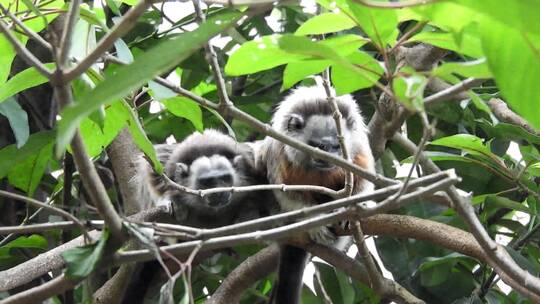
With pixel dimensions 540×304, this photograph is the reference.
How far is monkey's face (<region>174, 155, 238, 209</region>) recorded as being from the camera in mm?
3326

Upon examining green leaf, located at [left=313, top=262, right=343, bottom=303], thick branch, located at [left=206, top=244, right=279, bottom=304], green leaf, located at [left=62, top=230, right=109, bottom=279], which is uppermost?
green leaf, located at [left=62, top=230, right=109, bottom=279]

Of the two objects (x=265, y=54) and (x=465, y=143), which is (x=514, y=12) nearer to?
(x=265, y=54)

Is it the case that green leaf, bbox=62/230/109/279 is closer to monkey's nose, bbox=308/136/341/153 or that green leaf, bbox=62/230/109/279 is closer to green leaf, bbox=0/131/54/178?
green leaf, bbox=0/131/54/178

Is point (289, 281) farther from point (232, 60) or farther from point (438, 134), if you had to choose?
point (232, 60)

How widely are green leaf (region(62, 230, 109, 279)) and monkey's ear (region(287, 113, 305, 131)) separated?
196cm

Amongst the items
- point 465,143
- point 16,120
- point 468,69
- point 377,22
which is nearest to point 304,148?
point 377,22

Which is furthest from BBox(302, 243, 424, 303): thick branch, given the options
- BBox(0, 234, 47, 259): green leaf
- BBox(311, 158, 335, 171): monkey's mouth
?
BBox(0, 234, 47, 259): green leaf

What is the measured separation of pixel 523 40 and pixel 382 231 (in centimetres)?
174

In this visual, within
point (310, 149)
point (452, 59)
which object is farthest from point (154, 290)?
point (310, 149)

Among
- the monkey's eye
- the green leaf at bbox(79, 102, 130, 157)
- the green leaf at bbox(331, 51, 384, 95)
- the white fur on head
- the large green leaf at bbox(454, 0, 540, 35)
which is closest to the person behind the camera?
the large green leaf at bbox(454, 0, 540, 35)

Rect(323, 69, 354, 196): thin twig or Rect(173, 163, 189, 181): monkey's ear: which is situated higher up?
Rect(323, 69, 354, 196): thin twig

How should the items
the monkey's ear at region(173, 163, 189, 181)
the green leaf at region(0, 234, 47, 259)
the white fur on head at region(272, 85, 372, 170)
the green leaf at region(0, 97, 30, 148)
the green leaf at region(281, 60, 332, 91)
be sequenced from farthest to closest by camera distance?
the monkey's ear at region(173, 163, 189, 181)
the white fur on head at region(272, 85, 372, 170)
the green leaf at region(0, 234, 47, 259)
the green leaf at region(0, 97, 30, 148)
the green leaf at region(281, 60, 332, 91)

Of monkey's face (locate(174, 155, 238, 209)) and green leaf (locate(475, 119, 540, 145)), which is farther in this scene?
monkey's face (locate(174, 155, 238, 209))

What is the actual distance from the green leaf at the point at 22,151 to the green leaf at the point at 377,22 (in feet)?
4.92
